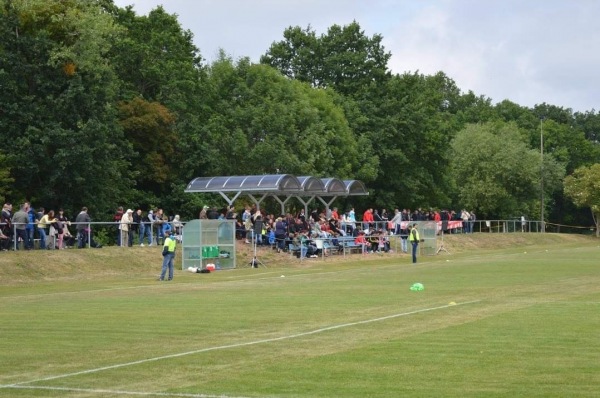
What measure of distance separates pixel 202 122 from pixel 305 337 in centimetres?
6233

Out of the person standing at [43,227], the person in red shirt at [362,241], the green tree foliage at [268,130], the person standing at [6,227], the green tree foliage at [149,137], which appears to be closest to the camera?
the person standing at [6,227]

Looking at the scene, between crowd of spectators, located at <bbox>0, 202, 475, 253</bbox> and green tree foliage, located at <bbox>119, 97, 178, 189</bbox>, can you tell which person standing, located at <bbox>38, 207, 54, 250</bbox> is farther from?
green tree foliage, located at <bbox>119, 97, 178, 189</bbox>

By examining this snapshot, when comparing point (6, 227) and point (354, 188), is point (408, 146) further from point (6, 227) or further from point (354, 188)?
point (6, 227)

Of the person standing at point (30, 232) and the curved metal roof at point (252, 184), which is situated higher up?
the curved metal roof at point (252, 184)

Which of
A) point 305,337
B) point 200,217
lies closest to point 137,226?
point 200,217

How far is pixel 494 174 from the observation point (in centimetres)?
10912

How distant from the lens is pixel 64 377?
49.0ft

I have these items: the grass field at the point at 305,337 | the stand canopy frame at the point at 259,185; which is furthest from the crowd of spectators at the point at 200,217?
the grass field at the point at 305,337

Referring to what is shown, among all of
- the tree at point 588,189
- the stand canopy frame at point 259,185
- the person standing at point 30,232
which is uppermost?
the tree at point 588,189

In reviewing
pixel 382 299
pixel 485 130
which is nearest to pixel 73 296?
pixel 382 299

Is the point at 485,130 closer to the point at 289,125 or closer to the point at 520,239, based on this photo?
the point at 520,239

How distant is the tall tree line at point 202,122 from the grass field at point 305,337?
68.6 feet

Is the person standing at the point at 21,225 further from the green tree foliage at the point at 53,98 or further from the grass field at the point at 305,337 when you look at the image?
the green tree foliage at the point at 53,98

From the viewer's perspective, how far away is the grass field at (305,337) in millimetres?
14062
